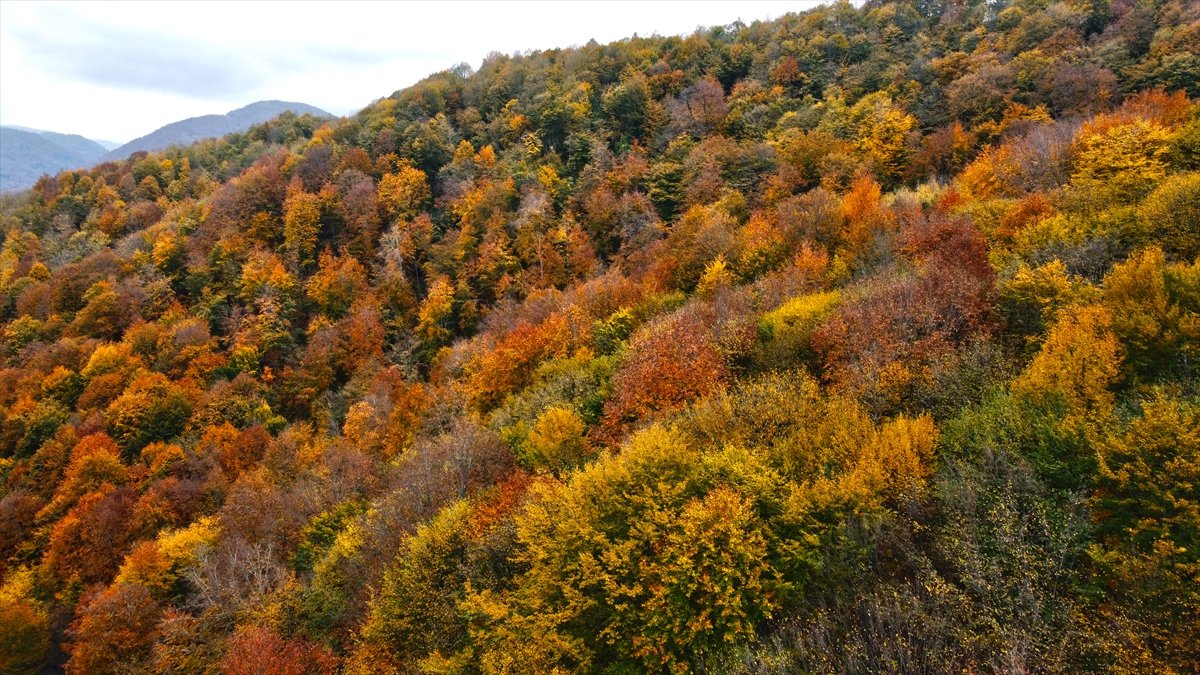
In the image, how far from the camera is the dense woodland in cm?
1608

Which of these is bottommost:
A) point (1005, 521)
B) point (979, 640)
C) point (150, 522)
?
point (150, 522)

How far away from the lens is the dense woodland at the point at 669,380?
52.7 ft

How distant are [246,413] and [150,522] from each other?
15.4 meters

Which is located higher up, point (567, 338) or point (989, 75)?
point (989, 75)

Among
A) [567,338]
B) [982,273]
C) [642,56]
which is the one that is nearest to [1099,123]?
[982,273]

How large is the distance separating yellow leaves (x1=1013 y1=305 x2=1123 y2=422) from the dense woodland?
14cm

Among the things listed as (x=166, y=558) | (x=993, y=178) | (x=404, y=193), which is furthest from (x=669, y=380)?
(x=404, y=193)

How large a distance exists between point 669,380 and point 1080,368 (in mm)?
17392

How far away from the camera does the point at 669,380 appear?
1200 inches

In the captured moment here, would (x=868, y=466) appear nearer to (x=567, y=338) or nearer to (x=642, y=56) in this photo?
(x=567, y=338)

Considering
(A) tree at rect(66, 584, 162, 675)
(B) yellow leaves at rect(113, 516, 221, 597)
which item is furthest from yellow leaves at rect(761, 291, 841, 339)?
(A) tree at rect(66, 584, 162, 675)

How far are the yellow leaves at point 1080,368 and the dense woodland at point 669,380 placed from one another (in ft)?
0.44

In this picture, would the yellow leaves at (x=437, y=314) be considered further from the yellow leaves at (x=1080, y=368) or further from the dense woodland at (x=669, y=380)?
the yellow leaves at (x=1080, y=368)

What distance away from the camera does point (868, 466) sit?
59.7 ft
